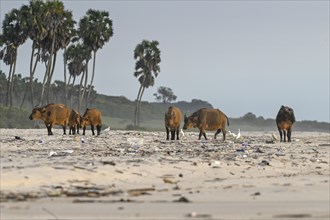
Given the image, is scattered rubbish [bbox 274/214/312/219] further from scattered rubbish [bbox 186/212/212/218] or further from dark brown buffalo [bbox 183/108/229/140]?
dark brown buffalo [bbox 183/108/229/140]

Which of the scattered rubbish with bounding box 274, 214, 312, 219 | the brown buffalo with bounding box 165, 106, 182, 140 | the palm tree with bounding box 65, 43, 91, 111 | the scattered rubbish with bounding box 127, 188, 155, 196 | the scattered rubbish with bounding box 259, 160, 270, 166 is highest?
the palm tree with bounding box 65, 43, 91, 111

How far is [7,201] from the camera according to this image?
22.0 feet

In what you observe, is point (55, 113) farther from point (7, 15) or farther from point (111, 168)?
point (7, 15)

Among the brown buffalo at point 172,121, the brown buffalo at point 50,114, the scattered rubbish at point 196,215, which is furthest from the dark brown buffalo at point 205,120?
the scattered rubbish at point 196,215

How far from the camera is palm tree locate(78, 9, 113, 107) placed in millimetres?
59938

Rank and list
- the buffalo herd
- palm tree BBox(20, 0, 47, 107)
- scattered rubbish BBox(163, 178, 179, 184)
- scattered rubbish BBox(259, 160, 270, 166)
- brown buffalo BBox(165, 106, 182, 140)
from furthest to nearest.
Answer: palm tree BBox(20, 0, 47, 107)
the buffalo herd
brown buffalo BBox(165, 106, 182, 140)
scattered rubbish BBox(259, 160, 270, 166)
scattered rubbish BBox(163, 178, 179, 184)

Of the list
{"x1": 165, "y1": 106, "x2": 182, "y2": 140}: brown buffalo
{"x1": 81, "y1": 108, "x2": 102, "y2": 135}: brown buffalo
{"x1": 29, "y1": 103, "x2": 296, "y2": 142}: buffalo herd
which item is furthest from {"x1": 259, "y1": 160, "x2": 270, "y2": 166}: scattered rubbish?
{"x1": 81, "y1": 108, "x2": 102, "y2": 135}: brown buffalo

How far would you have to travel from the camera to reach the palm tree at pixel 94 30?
59.9 m

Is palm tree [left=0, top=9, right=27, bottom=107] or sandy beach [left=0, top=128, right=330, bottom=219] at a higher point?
palm tree [left=0, top=9, right=27, bottom=107]

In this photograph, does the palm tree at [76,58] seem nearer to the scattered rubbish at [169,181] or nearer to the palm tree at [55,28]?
the palm tree at [55,28]

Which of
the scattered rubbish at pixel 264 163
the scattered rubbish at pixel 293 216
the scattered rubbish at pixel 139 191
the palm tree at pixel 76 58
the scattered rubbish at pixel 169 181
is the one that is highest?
the palm tree at pixel 76 58

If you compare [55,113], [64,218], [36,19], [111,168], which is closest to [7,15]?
[36,19]

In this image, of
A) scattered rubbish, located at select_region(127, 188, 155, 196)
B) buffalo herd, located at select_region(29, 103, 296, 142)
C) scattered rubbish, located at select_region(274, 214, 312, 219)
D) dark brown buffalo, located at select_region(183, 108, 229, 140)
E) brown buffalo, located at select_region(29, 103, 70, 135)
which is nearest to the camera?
scattered rubbish, located at select_region(274, 214, 312, 219)

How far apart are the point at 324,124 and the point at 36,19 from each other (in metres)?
66.4
